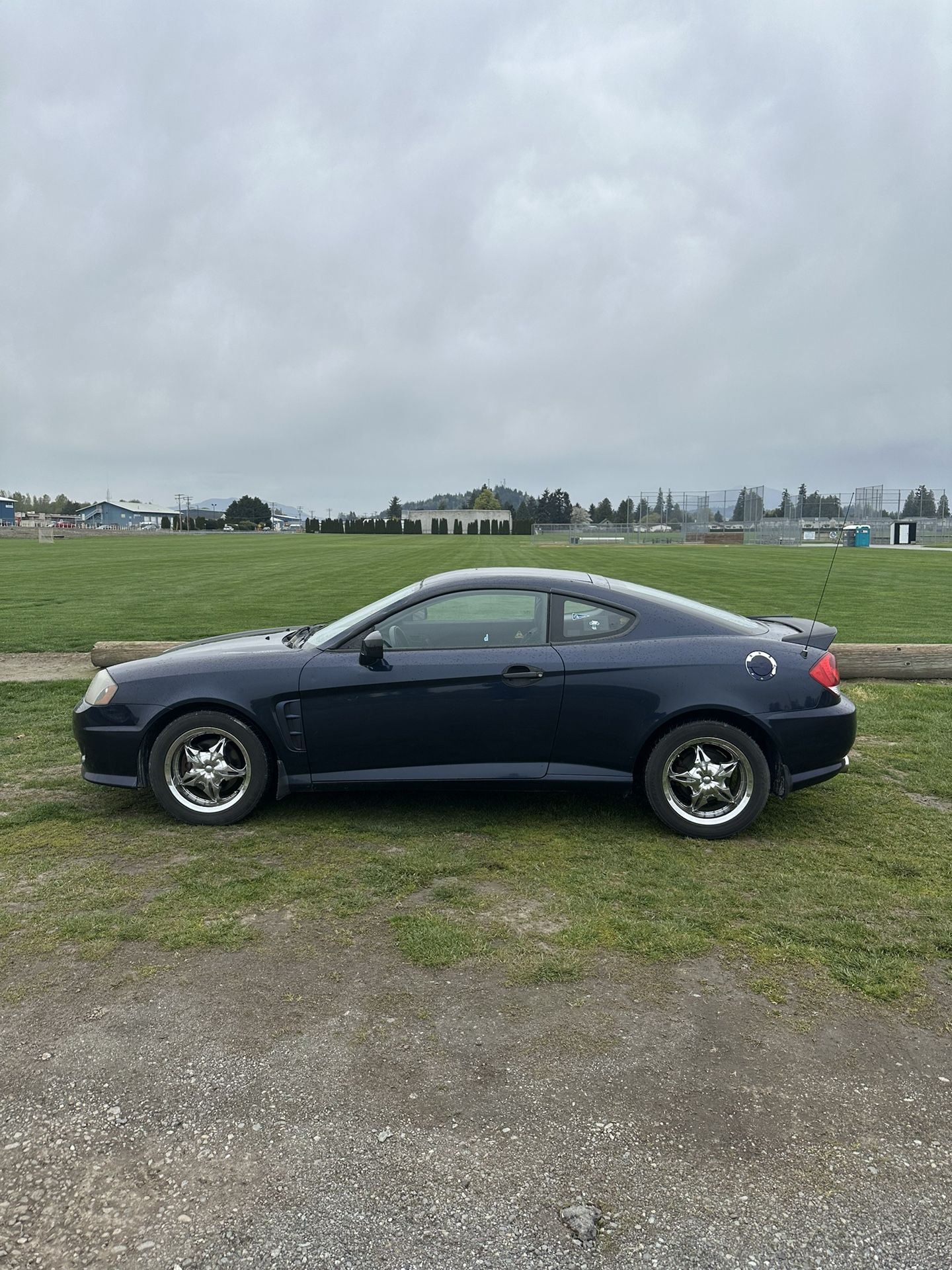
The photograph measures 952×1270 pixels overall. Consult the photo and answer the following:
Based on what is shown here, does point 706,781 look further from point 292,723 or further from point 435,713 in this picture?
point 292,723

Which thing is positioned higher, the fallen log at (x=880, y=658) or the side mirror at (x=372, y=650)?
the side mirror at (x=372, y=650)

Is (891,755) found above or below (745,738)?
below

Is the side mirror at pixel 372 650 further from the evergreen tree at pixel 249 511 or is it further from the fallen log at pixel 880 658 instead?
the evergreen tree at pixel 249 511

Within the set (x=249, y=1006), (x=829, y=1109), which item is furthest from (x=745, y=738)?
(x=249, y=1006)

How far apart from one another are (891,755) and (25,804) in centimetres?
598

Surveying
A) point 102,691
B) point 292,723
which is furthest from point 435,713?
point 102,691

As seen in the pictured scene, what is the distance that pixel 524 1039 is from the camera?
2.95 m

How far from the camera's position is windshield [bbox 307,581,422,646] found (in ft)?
16.9

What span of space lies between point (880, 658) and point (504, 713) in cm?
567

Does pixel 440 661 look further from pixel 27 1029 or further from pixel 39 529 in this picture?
pixel 39 529

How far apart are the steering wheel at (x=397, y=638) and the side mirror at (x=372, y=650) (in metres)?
0.16

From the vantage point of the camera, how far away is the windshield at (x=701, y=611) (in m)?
5.11

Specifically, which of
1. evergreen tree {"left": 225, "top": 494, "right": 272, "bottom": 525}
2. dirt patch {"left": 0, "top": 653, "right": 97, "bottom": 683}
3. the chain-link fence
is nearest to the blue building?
evergreen tree {"left": 225, "top": 494, "right": 272, "bottom": 525}

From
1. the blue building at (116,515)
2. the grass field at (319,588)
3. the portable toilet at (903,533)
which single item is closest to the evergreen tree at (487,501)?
the blue building at (116,515)
